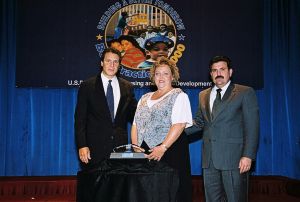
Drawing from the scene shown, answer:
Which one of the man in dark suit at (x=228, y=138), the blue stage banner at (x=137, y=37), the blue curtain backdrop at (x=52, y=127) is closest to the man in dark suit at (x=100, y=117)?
the man in dark suit at (x=228, y=138)

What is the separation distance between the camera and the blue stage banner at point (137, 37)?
4.76m

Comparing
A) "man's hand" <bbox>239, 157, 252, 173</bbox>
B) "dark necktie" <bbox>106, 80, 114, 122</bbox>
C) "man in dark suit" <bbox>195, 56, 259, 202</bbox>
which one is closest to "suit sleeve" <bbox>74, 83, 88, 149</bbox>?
"dark necktie" <bbox>106, 80, 114, 122</bbox>

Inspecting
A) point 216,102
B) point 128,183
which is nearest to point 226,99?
point 216,102

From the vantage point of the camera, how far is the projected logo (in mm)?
4820

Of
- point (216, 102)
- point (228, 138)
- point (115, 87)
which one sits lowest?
point (228, 138)

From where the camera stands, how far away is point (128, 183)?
1971 mm

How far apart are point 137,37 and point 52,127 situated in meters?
1.65

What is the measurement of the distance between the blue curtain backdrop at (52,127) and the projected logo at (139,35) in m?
0.46

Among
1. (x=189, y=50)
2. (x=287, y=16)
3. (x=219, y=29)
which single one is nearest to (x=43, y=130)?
Answer: (x=189, y=50)

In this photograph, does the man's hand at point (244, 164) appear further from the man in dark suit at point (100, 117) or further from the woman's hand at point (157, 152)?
the man in dark suit at point (100, 117)

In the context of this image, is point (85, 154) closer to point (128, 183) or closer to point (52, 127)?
point (128, 183)

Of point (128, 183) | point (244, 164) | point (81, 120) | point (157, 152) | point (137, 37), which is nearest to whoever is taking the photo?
point (128, 183)

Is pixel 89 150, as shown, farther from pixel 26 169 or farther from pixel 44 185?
pixel 26 169

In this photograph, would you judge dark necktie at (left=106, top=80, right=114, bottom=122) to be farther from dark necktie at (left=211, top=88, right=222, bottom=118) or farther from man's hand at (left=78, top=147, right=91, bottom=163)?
dark necktie at (left=211, top=88, right=222, bottom=118)
